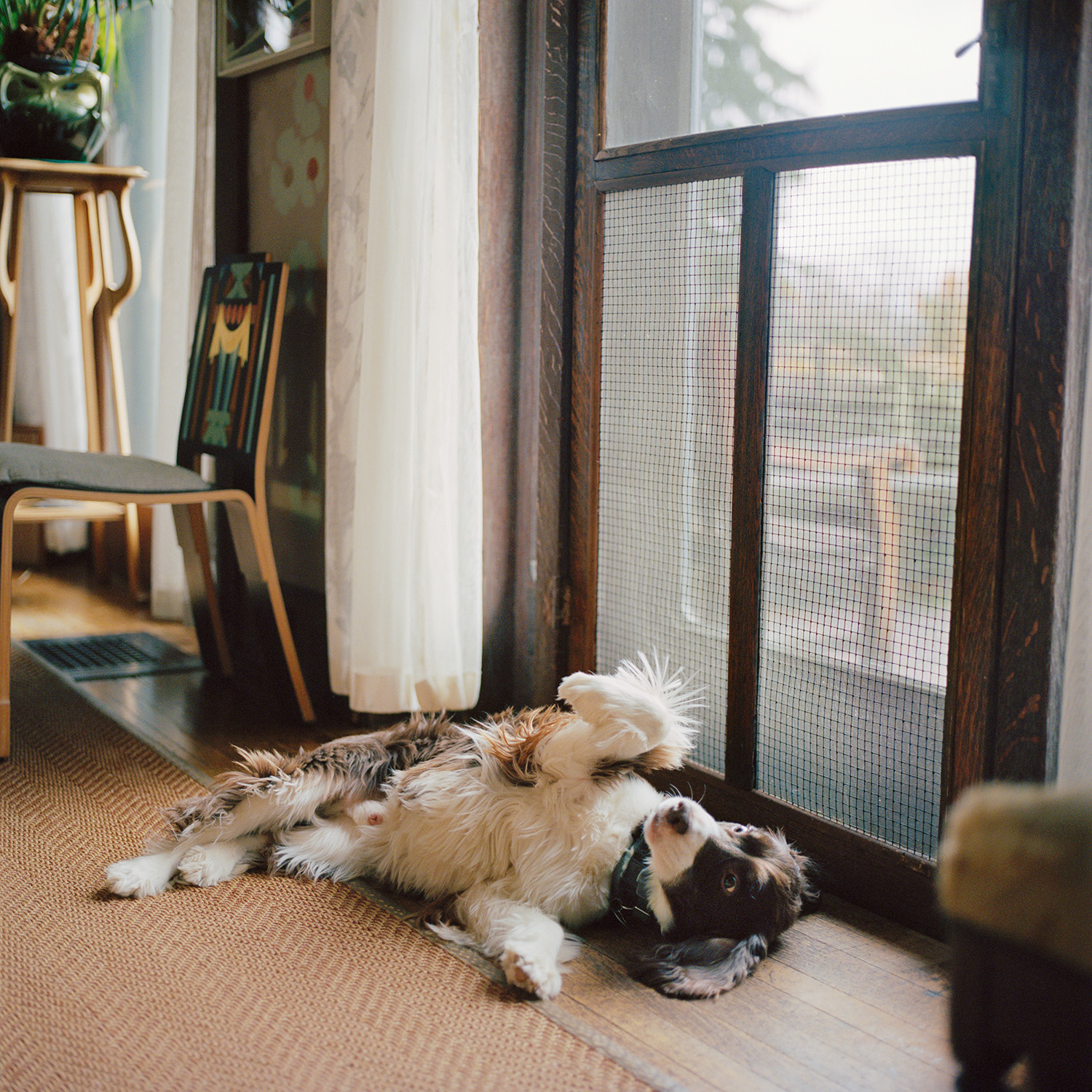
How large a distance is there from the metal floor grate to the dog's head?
64.3 inches

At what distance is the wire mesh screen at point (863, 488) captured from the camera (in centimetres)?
135

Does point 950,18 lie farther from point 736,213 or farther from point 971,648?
point 971,648

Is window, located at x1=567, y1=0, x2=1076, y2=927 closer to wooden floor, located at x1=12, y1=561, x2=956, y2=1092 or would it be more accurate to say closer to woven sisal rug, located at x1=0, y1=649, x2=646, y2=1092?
wooden floor, located at x1=12, y1=561, x2=956, y2=1092

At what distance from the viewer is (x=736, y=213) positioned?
1.58 meters

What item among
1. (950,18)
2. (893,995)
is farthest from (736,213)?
(893,995)

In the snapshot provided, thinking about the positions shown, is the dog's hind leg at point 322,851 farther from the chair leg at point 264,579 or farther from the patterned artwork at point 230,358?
the patterned artwork at point 230,358

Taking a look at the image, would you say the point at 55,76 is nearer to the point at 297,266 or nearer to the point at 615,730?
the point at 297,266

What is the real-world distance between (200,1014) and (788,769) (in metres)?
0.85

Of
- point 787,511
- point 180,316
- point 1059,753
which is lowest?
point 1059,753

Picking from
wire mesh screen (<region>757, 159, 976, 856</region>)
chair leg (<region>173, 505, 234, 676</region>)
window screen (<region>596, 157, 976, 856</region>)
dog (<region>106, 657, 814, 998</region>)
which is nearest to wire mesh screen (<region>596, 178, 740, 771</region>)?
window screen (<region>596, 157, 976, 856</region>)

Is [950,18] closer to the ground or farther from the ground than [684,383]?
farther from the ground

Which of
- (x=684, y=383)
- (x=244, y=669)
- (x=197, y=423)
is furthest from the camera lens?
(x=244, y=669)

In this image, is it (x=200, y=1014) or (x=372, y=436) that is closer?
(x=200, y=1014)

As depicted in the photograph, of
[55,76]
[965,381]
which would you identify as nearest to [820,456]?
[965,381]
